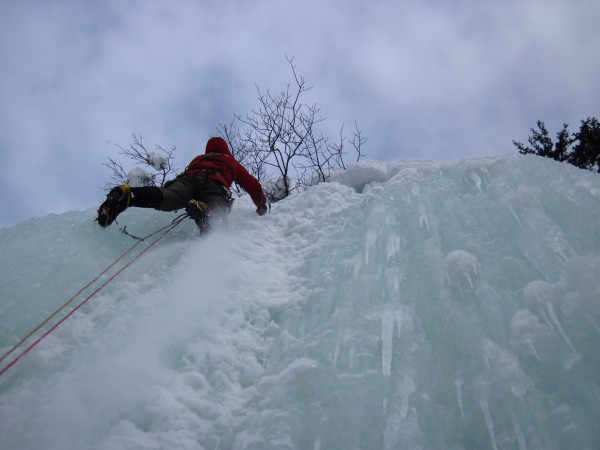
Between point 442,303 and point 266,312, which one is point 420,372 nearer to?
point 442,303

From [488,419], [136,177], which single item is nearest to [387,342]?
[488,419]

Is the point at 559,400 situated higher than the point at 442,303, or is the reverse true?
the point at 442,303

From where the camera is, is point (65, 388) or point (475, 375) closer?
point (475, 375)

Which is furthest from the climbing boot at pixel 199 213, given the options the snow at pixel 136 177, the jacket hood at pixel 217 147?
the snow at pixel 136 177

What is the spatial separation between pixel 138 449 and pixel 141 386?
31cm

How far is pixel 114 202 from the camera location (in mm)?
2566

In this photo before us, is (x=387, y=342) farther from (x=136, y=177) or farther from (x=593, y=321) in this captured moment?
(x=136, y=177)

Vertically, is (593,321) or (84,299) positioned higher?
(593,321)

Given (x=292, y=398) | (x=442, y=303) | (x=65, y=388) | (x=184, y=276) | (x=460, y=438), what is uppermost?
(x=442, y=303)

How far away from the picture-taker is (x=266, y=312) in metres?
2.32

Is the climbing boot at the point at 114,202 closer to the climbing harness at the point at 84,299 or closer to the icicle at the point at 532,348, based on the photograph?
the climbing harness at the point at 84,299

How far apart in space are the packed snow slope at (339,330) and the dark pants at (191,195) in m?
0.29

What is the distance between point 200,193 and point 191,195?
93mm

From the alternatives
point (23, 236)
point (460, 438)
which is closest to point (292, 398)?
point (460, 438)
